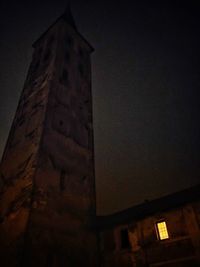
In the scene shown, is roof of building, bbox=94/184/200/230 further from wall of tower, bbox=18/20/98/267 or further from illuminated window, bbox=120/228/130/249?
wall of tower, bbox=18/20/98/267

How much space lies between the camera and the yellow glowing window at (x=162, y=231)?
9578 mm

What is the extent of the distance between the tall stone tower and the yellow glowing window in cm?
307

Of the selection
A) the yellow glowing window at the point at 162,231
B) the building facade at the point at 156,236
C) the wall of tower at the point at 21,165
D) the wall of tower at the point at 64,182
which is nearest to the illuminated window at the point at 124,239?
the building facade at the point at 156,236

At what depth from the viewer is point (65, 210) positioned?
31.7ft

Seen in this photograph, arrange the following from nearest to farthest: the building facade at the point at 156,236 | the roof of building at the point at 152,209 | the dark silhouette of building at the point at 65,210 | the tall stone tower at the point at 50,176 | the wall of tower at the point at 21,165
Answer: the wall of tower at the point at 21,165, the tall stone tower at the point at 50,176, the dark silhouette of building at the point at 65,210, the building facade at the point at 156,236, the roof of building at the point at 152,209

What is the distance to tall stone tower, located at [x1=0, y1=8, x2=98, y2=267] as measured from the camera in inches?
320

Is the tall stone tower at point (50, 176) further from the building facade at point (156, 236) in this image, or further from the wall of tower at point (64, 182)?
the building facade at point (156, 236)

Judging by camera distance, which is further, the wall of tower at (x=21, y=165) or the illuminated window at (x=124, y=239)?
the illuminated window at (x=124, y=239)

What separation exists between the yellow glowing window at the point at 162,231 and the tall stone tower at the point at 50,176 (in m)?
3.07

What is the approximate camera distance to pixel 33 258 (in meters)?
7.50

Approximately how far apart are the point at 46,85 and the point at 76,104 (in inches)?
89.5

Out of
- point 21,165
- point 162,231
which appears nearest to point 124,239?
point 162,231

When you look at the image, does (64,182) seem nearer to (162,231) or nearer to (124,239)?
(124,239)

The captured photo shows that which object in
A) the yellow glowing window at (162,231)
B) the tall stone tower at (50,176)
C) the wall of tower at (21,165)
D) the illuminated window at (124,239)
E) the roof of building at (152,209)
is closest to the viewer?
the wall of tower at (21,165)
